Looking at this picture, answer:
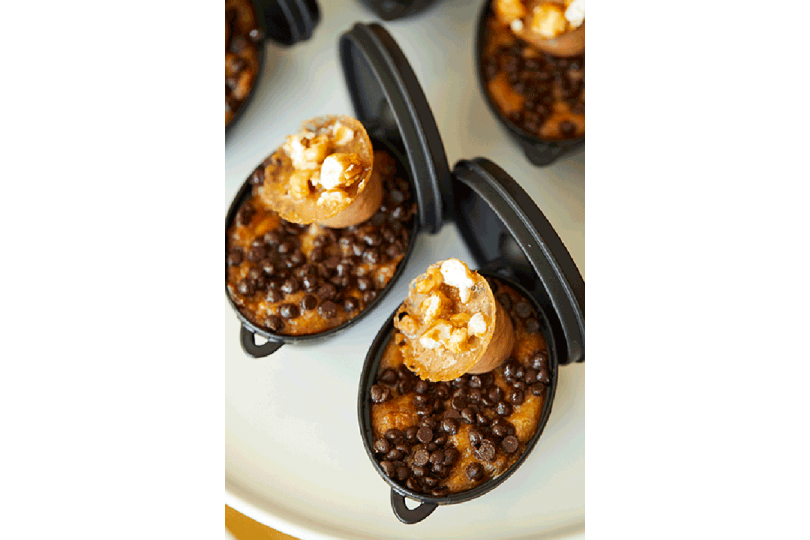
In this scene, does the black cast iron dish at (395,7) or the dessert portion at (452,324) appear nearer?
the dessert portion at (452,324)

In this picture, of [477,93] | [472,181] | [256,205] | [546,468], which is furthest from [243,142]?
[546,468]

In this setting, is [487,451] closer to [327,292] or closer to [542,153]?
[327,292]

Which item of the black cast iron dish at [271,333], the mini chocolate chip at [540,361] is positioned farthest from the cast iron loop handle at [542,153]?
the mini chocolate chip at [540,361]

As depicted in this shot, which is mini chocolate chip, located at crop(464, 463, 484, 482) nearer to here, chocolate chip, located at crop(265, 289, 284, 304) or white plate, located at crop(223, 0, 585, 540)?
white plate, located at crop(223, 0, 585, 540)

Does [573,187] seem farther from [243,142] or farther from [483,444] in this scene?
[243,142]

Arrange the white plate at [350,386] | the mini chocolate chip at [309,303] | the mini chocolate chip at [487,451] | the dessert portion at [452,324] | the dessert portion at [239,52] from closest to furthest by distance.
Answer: the dessert portion at [452,324] → the mini chocolate chip at [487,451] → the mini chocolate chip at [309,303] → the white plate at [350,386] → the dessert portion at [239,52]

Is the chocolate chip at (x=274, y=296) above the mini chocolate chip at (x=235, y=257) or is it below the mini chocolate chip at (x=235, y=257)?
below

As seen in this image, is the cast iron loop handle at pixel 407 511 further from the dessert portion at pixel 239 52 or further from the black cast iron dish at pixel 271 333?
the dessert portion at pixel 239 52

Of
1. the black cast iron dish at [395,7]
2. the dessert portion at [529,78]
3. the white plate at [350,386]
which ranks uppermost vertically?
the black cast iron dish at [395,7]

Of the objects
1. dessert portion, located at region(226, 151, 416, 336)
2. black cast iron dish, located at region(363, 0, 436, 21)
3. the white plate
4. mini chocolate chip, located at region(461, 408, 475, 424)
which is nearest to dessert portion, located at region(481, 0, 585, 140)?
the white plate
